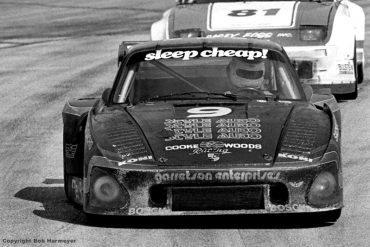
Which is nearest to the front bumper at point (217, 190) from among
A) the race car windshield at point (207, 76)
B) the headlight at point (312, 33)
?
the race car windshield at point (207, 76)

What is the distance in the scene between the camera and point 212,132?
799 cm

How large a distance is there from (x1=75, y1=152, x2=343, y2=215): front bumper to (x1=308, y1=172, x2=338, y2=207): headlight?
1.0 inches

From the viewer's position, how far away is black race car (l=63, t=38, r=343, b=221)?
→ 7.48m

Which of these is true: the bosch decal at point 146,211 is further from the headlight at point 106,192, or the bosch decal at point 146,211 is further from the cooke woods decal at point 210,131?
the cooke woods decal at point 210,131

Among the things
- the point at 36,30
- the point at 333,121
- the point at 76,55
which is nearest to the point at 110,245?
the point at 333,121

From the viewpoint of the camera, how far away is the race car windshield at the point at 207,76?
8875 mm

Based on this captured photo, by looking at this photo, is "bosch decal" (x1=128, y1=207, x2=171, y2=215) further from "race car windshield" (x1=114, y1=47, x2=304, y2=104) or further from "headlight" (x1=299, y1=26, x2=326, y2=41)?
"headlight" (x1=299, y1=26, x2=326, y2=41)

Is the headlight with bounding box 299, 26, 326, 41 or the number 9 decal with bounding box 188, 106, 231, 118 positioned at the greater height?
the number 9 decal with bounding box 188, 106, 231, 118

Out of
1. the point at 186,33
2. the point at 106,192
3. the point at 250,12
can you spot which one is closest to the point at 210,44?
the point at 106,192

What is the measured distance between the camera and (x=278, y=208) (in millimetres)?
7457

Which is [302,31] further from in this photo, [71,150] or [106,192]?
[106,192]

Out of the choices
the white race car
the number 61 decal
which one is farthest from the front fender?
the number 61 decal

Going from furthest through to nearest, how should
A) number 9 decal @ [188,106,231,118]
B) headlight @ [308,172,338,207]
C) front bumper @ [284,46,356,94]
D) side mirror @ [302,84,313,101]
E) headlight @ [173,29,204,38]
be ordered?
1. headlight @ [173,29,204,38]
2. front bumper @ [284,46,356,94]
3. side mirror @ [302,84,313,101]
4. number 9 decal @ [188,106,231,118]
5. headlight @ [308,172,338,207]

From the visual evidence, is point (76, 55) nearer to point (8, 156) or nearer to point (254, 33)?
point (254, 33)
